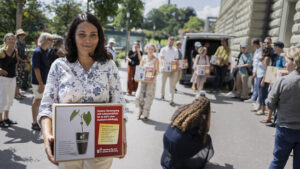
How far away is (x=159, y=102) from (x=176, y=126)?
4.98m

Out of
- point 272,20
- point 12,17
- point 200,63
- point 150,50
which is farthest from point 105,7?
point 272,20

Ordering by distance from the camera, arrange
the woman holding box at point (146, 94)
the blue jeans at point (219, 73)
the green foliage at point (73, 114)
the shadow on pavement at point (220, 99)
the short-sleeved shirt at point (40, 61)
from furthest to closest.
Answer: the blue jeans at point (219, 73), the shadow on pavement at point (220, 99), the woman holding box at point (146, 94), the short-sleeved shirt at point (40, 61), the green foliage at point (73, 114)

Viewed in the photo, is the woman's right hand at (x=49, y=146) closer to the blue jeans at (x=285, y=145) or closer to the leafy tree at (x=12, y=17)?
the blue jeans at (x=285, y=145)

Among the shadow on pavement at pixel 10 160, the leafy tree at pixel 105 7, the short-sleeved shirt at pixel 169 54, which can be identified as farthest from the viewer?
the leafy tree at pixel 105 7

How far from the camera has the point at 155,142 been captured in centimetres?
496

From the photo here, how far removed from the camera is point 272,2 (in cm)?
1218

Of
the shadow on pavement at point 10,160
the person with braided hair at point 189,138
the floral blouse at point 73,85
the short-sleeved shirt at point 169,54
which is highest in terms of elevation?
the short-sleeved shirt at point 169,54

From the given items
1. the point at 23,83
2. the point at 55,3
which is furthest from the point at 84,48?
the point at 55,3

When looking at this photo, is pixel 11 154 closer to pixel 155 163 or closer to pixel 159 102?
pixel 155 163

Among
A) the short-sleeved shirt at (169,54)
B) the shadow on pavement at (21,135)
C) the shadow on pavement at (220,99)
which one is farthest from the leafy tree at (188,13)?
the shadow on pavement at (21,135)

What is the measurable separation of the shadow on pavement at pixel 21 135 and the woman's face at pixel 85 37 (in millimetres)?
3366

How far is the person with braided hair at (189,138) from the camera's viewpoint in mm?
3348

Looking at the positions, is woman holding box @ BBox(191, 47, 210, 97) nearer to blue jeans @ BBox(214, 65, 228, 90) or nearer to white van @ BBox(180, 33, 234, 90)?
blue jeans @ BBox(214, 65, 228, 90)

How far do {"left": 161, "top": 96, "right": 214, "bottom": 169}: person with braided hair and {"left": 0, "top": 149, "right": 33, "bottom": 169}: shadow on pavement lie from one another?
6.92 feet
